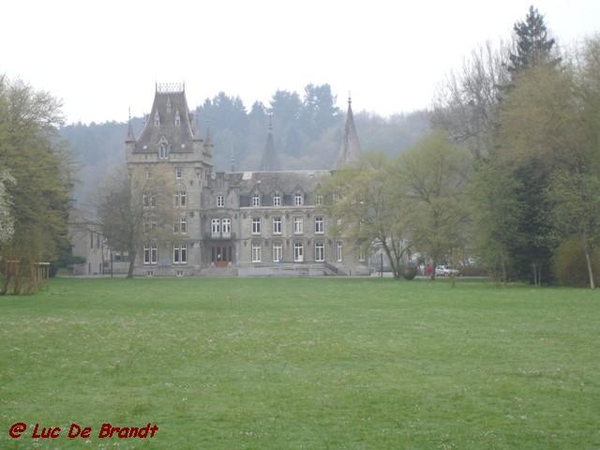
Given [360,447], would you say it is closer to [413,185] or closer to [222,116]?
[413,185]

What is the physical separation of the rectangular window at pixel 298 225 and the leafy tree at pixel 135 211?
54.9ft

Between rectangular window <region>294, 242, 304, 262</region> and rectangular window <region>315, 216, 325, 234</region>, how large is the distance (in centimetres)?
219

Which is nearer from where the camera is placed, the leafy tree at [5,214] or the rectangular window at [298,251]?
the leafy tree at [5,214]

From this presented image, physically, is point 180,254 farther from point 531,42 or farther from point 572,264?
point 572,264

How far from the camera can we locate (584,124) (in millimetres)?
44375

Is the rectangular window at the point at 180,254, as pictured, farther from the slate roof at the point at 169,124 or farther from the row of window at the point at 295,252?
the slate roof at the point at 169,124

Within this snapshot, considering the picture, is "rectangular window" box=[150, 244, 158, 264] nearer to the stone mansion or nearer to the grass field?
the stone mansion

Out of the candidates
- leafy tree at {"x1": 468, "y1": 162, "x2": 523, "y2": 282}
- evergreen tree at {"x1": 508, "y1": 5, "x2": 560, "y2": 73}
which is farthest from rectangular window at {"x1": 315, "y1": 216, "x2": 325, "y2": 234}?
leafy tree at {"x1": 468, "y1": 162, "x2": 523, "y2": 282}

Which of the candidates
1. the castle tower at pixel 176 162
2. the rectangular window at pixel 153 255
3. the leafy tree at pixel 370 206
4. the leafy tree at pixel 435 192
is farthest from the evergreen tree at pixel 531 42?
the rectangular window at pixel 153 255

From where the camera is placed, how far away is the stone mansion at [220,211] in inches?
3521

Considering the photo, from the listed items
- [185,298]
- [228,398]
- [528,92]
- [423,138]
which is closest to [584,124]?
[528,92]

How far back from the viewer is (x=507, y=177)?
157ft

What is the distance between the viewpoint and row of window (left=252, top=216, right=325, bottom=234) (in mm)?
90688

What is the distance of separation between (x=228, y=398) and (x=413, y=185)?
160 ft
